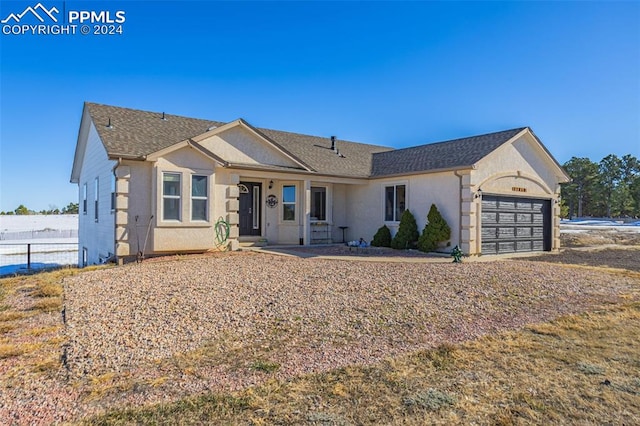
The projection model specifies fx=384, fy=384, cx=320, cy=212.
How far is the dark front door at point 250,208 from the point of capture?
15297mm

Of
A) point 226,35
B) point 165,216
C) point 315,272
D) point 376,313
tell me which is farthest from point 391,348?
point 226,35

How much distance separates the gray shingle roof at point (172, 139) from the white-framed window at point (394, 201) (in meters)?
1.35

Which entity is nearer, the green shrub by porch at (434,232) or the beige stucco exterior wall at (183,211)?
the beige stucco exterior wall at (183,211)

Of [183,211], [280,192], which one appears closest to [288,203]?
[280,192]

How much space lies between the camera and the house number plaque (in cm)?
1565

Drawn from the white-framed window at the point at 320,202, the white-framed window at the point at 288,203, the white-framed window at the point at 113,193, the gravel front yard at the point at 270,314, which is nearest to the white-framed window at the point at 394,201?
the white-framed window at the point at 320,202

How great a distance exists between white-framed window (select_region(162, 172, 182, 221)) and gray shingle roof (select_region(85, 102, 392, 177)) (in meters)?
1.00

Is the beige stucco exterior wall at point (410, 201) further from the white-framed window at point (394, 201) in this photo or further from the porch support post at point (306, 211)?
the porch support post at point (306, 211)

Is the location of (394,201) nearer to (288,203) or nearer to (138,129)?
(288,203)

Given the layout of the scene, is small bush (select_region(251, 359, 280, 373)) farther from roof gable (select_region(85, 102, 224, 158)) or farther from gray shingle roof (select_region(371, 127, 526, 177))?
gray shingle roof (select_region(371, 127, 526, 177))

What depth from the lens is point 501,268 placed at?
34.6ft

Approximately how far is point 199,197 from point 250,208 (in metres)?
3.17

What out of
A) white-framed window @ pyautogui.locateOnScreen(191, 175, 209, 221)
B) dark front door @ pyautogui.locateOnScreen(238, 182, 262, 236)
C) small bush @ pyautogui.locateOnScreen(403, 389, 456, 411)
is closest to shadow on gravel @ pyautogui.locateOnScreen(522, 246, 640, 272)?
dark front door @ pyautogui.locateOnScreen(238, 182, 262, 236)

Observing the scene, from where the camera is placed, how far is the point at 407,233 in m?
14.7
